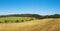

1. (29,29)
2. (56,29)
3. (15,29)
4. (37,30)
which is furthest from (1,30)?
(56,29)

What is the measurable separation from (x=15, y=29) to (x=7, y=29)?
2.68 ft

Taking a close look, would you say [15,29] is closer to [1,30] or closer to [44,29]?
[1,30]

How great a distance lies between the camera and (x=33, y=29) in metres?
12.5

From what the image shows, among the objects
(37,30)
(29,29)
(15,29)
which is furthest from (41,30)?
(15,29)

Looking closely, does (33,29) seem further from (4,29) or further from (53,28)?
(4,29)

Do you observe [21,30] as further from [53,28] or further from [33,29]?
[53,28]

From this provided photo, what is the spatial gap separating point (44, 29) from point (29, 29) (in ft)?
4.91

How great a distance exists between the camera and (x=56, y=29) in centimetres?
1205

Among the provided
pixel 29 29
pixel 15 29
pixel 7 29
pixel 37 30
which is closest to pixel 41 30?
pixel 37 30

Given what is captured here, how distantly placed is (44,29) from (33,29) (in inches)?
42.8

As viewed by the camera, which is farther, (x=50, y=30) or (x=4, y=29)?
(x=4, y=29)

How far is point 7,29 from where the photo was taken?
12.7 metres

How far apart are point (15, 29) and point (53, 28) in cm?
380

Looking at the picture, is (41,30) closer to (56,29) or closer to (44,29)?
(44,29)
